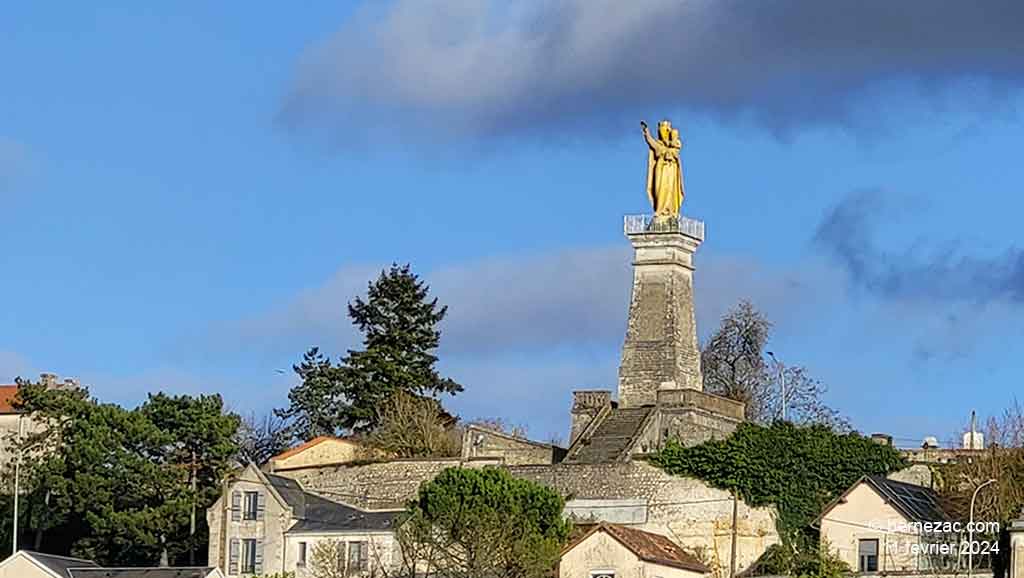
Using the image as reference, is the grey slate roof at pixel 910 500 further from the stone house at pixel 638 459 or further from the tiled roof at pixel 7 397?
the tiled roof at pixel 7 397

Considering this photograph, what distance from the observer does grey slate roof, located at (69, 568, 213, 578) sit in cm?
7919

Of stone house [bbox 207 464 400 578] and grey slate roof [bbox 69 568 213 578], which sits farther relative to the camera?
grey slate roof [bbox 69 568 213 578]

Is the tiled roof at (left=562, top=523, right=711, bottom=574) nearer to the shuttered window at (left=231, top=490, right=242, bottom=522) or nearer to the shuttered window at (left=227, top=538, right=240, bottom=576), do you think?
the shuttered window at (left=227, top=538, right=240, bottom=576)

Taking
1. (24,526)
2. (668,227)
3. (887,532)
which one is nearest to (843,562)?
(887,532)

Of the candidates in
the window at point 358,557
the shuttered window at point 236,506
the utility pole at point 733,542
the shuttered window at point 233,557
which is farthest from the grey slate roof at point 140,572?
the utility pole at point 733,542

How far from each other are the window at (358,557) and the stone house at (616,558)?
727 cm

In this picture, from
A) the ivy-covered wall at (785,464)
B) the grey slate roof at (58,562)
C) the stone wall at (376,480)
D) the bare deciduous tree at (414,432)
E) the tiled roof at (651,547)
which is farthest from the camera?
the bare deciduous tree at (414,432)

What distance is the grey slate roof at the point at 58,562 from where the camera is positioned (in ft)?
263

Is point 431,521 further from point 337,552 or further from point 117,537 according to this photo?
point 117,537

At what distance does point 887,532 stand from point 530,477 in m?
11.5

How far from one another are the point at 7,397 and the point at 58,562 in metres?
25.5

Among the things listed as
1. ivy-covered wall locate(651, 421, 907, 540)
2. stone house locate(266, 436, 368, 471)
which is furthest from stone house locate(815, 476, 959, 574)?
stone house locate(266, 436, 368, 471)

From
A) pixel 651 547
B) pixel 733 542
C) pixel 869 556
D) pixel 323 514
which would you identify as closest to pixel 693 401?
pixel 733 542

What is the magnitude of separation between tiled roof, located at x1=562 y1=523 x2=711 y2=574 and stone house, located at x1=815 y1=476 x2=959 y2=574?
3777 mm
